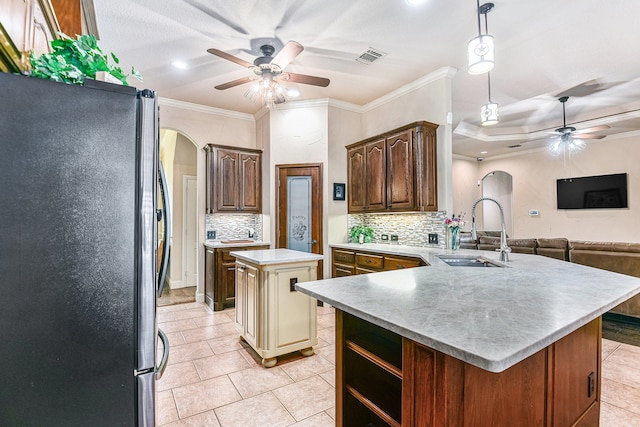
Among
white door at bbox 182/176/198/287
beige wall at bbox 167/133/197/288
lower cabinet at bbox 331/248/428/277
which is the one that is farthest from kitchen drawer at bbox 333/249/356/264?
beige wall at bbox 167/133/197/288

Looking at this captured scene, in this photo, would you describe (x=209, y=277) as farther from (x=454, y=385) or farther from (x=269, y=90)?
(x=454, y=385)

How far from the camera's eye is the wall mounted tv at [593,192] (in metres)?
6.21

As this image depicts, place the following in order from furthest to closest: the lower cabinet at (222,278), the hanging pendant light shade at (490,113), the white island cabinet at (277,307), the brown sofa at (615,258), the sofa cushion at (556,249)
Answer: the lower cabinet at (222,278) < the sofa cushion at (556,249) < the brown sofa at (615,258) < the hanging pendant light shade at (490,113) < the white island cabinet at (277,307)

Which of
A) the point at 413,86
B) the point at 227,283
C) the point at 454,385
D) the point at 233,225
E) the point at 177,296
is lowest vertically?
the point at 177,296

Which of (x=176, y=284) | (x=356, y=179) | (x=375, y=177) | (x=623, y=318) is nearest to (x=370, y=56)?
(x=375, y=177)

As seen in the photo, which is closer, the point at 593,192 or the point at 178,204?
the point at 178,204

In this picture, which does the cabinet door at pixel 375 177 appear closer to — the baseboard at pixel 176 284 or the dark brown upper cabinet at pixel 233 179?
the dark brown upper cabinet at pixel 233 179

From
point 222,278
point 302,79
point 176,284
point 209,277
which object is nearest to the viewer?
point 302,79

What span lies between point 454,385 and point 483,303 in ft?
1.56

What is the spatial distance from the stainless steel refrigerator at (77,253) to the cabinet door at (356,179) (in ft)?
12.4

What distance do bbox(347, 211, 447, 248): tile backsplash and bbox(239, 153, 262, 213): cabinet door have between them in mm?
1632

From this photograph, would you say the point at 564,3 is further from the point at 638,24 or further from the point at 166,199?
the point at 166,199

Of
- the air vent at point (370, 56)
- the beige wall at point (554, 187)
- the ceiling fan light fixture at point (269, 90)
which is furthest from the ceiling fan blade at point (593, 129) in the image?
the ceiling fan light fixture at point (269, 90)

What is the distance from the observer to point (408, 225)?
4316 mm
